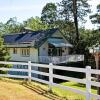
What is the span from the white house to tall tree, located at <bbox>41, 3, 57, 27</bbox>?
15.3 metres

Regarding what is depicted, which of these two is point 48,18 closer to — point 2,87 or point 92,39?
point 92,39

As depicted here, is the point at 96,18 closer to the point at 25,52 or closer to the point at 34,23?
the point at 25,52

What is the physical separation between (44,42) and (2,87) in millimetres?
30695

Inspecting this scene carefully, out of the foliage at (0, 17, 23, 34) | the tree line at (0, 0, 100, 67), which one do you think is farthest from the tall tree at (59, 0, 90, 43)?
the foliage at (0, 17, 23, 34)

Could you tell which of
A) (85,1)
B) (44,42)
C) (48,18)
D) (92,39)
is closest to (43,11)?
(48,18)

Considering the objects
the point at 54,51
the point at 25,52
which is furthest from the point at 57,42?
the point at 25,52

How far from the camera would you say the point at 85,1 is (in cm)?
5481

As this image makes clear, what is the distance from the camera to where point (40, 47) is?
146 feet

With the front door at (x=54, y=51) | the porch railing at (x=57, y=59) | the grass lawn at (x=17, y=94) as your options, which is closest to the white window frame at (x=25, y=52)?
the porch railing at (x=57, y=59)

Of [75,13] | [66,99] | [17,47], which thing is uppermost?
[75,13]

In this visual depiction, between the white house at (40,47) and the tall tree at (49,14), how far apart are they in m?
15.3

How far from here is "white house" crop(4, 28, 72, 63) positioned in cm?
4403

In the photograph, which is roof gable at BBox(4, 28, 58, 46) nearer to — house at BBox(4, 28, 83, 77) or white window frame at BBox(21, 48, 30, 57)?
house at BBox(4, 28, 83, 77)

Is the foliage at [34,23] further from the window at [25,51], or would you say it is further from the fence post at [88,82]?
the fence post at [88,82]
